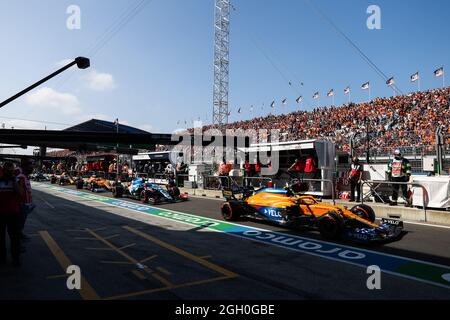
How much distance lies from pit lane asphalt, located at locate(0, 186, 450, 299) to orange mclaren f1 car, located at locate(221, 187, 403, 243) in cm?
27

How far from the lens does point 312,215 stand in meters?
8.46

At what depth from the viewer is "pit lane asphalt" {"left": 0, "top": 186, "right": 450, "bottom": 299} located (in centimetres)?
467

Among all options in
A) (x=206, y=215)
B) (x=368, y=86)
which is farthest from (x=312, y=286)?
(x=368, y=86)

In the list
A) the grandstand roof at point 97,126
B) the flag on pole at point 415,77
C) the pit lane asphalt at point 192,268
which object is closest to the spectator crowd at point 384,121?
the flag on pole at point 415,77

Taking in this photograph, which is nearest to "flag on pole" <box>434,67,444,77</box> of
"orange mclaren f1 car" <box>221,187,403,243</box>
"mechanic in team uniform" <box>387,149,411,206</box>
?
"mechanic in team uniform" <box>387,149,411,206</box>

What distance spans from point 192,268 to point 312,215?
369cm

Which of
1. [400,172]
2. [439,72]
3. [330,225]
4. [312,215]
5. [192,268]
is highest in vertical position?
[439,72]

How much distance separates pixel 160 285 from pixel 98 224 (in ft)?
19.5

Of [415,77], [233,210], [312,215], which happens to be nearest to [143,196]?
[233,210]

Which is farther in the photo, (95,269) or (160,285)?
(95,269)

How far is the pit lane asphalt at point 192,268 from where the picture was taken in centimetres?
467

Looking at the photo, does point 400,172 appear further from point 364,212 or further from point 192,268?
point 192,268
